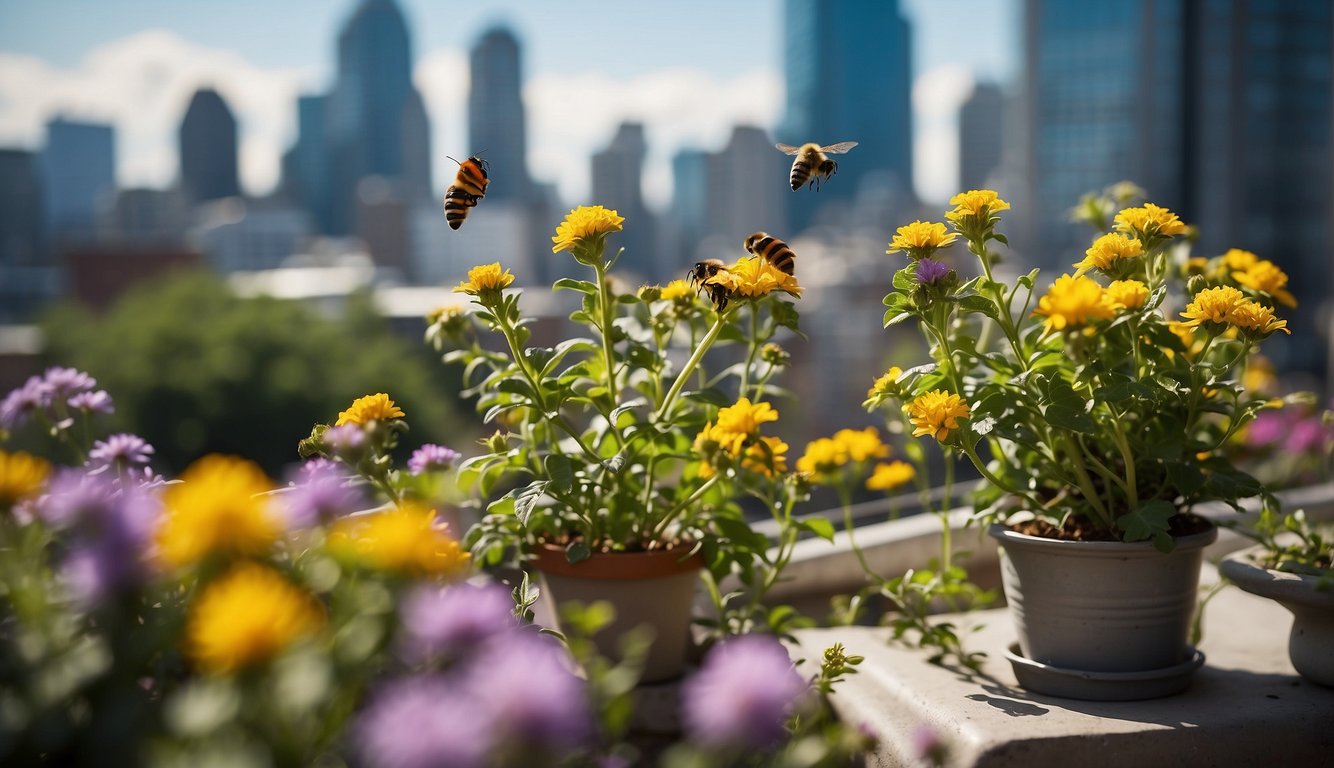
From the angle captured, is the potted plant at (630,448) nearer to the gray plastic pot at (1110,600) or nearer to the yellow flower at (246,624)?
the gray plastic pot at (1110,600)

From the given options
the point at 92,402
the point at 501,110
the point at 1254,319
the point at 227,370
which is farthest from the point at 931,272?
the point at 501,110

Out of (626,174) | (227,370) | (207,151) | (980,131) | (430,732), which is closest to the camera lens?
(430,732)

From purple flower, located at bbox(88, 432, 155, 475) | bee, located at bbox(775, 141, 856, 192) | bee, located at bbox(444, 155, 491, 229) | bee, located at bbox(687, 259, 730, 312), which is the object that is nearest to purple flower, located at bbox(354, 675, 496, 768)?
purple flower, located at bbox(88, 432, 155, 475)

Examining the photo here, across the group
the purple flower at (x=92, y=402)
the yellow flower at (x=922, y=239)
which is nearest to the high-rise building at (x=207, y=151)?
the purple flower at (x=92, y=402)

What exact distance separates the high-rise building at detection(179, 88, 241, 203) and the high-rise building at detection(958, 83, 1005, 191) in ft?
216

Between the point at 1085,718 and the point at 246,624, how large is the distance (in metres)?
0.92

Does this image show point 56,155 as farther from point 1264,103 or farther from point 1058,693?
point 1058,693

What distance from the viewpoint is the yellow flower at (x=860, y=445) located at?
1.50 meters

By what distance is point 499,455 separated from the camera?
127 centimetres

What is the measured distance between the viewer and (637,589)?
1261 millimetres

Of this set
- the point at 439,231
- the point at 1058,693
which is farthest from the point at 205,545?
the point at 439,231

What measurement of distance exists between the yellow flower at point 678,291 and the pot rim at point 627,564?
0.33 meters

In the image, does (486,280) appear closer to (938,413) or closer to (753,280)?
(753,280)

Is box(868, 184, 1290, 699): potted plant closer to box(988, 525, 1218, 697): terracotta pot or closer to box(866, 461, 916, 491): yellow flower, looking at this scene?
box(988, 525, 1218, 697): terracotta pot
